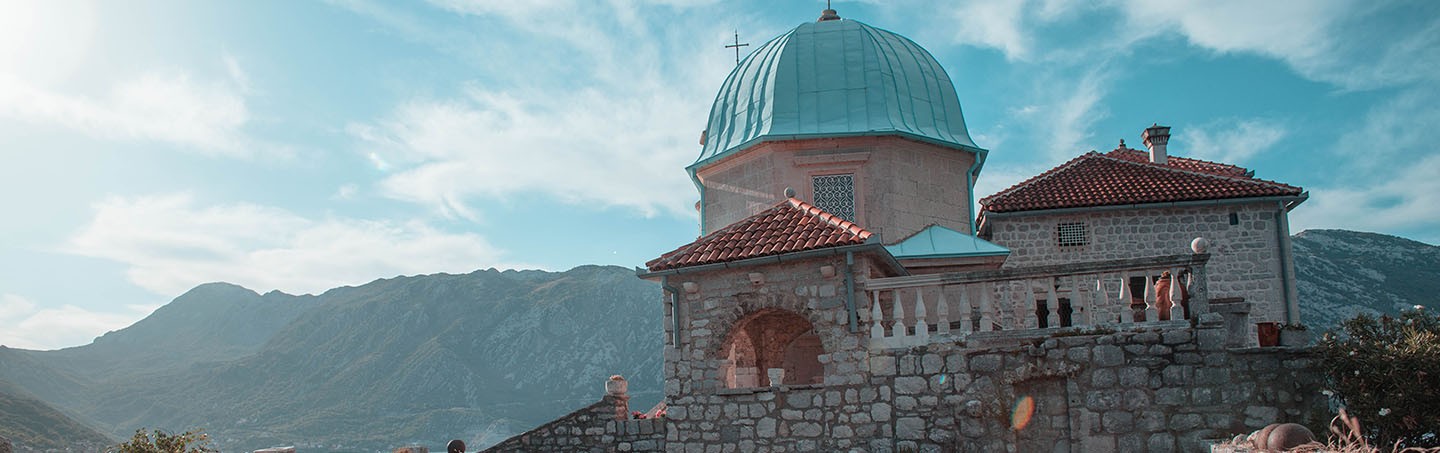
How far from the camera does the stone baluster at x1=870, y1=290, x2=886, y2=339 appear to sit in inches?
530

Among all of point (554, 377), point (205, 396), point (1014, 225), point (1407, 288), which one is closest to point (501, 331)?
point (554, 377)

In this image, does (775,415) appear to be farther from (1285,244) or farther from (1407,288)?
(1407,288)

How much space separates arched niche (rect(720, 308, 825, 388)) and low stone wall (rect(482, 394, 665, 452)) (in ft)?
5.63

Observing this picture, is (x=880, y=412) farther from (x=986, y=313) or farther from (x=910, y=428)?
(x=986, y=313)

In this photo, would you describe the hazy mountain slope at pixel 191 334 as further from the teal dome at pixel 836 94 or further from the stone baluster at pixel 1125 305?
the stone baluster at pixel 1125 305

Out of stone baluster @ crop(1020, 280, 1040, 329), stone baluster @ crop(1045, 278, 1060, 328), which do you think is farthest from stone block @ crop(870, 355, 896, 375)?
stone baluster @ crop(1045, 278, 1060, 328)

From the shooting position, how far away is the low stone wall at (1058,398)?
12234 mm

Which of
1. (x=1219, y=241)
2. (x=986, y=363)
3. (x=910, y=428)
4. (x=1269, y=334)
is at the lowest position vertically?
(x=910, y=428)

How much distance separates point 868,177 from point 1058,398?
7.43 metres

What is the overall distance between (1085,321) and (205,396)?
372 feet

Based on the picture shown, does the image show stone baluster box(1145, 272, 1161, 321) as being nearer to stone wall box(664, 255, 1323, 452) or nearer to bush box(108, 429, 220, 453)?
stone wall box(664, 255, 1323, 452)

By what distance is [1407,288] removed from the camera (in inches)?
1925

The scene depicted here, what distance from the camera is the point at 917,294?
13.4 metres

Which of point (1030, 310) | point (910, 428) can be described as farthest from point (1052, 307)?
point (910, 428)
